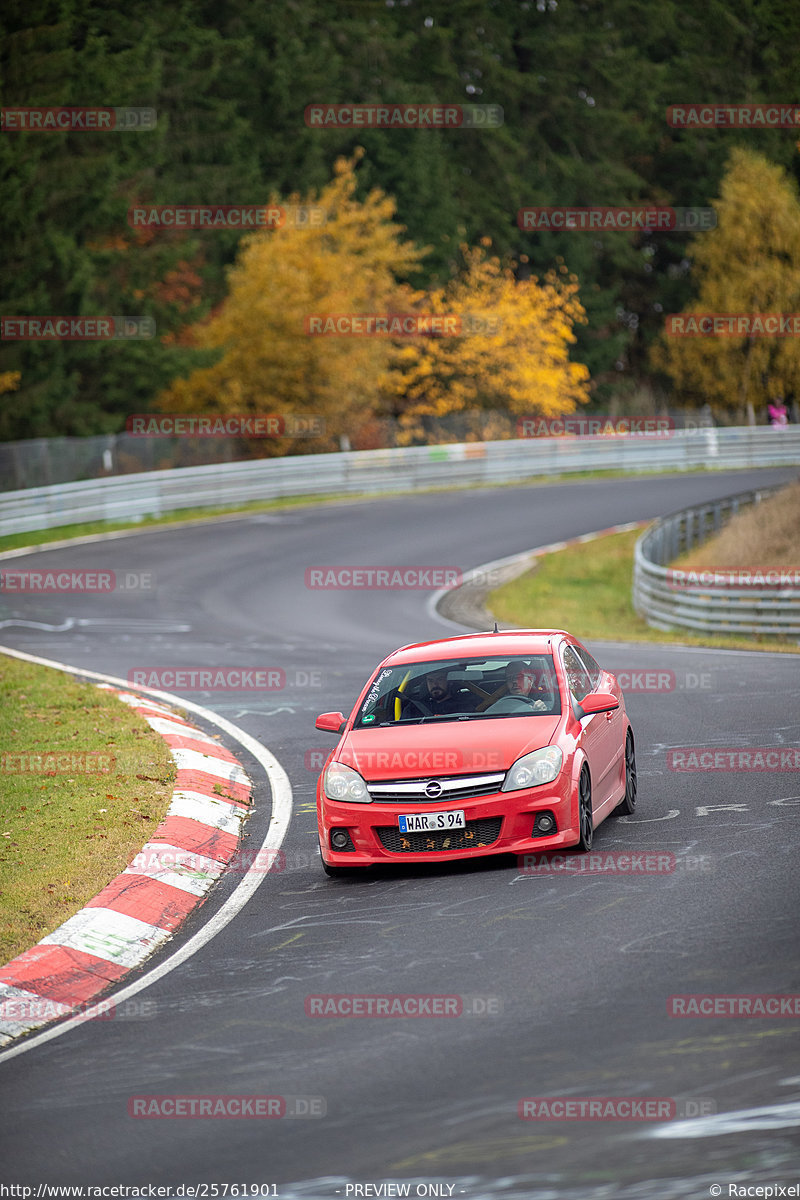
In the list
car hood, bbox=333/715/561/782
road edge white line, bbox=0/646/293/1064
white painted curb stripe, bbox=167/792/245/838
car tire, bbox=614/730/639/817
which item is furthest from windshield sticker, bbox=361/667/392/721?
car tire, bbox=614/730/639/817

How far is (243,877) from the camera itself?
979 cm

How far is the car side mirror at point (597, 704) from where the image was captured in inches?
379

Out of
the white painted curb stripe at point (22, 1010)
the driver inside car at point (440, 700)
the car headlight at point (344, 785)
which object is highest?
the driver inside car at point (440, 700)

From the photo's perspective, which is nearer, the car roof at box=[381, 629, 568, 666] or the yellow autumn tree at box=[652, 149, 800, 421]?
the car roof at box=[381, 629, 568, 666]

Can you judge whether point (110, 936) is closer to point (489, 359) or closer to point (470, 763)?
point (470, 763)

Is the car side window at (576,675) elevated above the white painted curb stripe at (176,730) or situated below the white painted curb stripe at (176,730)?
above

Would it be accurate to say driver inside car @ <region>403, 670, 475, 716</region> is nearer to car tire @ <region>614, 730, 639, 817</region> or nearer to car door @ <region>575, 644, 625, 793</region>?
car door @ <region>575, 644, 625, 793</region>

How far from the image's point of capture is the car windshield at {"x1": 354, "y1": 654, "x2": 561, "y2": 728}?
985 cm

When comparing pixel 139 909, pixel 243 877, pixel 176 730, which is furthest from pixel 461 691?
pixel 176 730

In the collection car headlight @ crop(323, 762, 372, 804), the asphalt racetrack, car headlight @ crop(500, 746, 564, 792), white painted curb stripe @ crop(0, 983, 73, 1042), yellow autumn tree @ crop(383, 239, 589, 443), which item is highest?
yellow autumn tree @ crop(383, 239, 589, 443)

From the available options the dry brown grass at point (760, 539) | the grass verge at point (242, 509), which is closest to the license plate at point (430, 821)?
the dry brown grass at point (760, 539)

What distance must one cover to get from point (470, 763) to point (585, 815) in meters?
0.89

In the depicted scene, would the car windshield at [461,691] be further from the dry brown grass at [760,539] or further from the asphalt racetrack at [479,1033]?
the dry brown grass at [760,539]

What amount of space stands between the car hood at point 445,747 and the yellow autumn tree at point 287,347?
39870 millimetres
